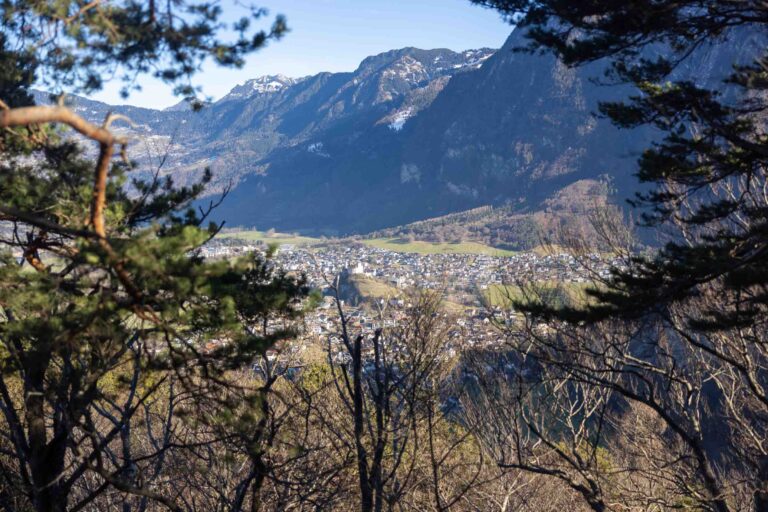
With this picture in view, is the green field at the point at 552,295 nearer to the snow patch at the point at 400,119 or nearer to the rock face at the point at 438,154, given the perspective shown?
the rock face at the point at 438,154

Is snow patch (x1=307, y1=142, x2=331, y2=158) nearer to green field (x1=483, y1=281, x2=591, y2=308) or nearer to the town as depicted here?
the town

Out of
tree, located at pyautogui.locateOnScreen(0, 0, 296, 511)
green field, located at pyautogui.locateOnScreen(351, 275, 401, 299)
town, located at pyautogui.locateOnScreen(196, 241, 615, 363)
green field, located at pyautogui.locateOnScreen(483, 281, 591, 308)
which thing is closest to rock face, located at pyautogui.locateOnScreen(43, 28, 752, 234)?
town, located at pyautogui.locateOnScreen(196, 241, 615, 363)

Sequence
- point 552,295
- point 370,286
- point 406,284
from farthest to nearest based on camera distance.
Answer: point 370,286, point 406,284, point 552,295

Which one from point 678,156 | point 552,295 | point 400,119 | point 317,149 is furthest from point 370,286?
point 317,149

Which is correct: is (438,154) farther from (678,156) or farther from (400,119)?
(678,156)

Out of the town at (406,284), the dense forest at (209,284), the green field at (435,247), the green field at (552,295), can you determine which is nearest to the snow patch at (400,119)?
the green field at (435,247)

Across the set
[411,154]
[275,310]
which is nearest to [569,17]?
[275,310]
